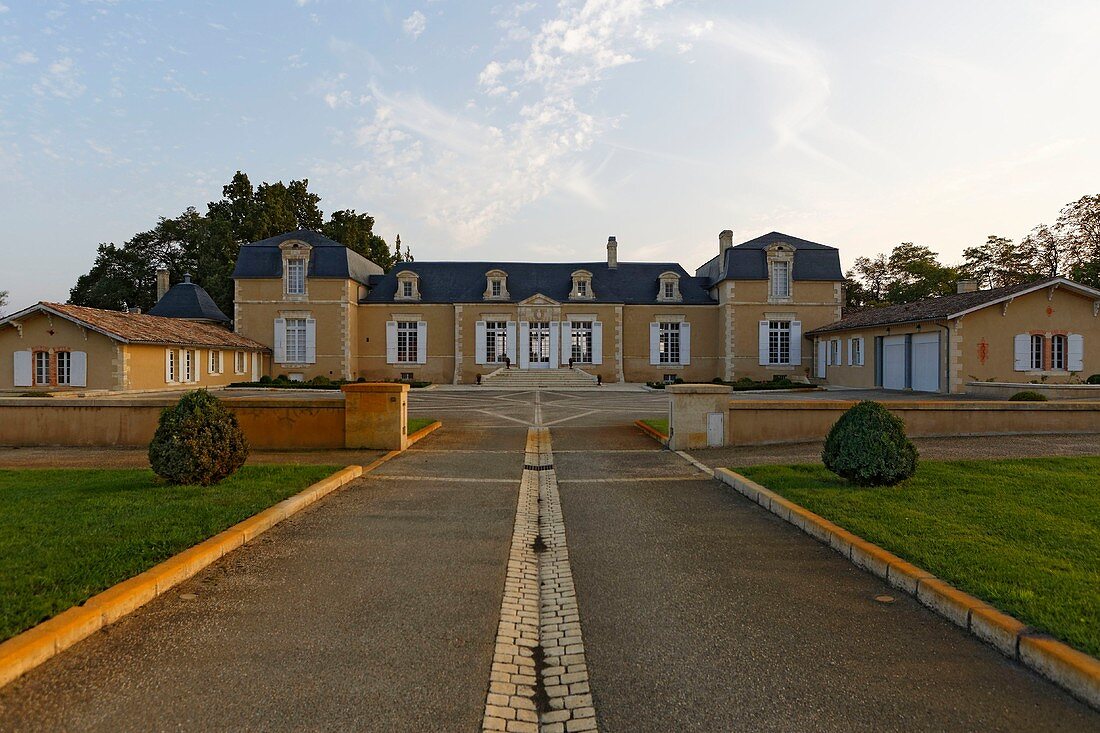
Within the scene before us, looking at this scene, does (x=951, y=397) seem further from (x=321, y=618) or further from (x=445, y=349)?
(x=445, y=349)

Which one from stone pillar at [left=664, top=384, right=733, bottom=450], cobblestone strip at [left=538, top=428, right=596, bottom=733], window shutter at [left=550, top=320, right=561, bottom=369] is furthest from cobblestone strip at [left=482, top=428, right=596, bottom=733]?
window shutter at [left=550, top=320, right=561, bottom=369]

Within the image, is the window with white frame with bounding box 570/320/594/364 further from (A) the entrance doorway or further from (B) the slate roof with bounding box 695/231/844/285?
(B) the slate roof with bounding box 695/231/844/285

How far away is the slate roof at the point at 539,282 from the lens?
35062 mm

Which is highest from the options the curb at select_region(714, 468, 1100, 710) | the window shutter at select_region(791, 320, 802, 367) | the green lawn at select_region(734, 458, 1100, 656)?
the window shutter at select_region(791, 320, 802, 367)

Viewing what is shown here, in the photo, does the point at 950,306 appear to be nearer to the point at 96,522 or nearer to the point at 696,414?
the point at 696,414

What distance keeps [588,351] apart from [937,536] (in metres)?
29.8

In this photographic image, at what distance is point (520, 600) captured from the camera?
3.91 metres

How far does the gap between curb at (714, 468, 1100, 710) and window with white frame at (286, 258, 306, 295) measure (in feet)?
107

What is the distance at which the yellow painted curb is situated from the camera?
2803 millimetres

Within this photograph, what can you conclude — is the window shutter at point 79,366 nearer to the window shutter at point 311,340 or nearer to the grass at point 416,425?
the window shutter at point 311,340

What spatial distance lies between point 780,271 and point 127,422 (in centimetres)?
3075

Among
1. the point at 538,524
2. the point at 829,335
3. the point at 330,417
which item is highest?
the point at 829,335

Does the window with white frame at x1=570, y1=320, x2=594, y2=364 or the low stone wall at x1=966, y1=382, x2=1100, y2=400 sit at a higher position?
the window with white frame at x1=570, y1=320, x2=594, y2=364

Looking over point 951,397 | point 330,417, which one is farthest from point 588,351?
point 330,417
